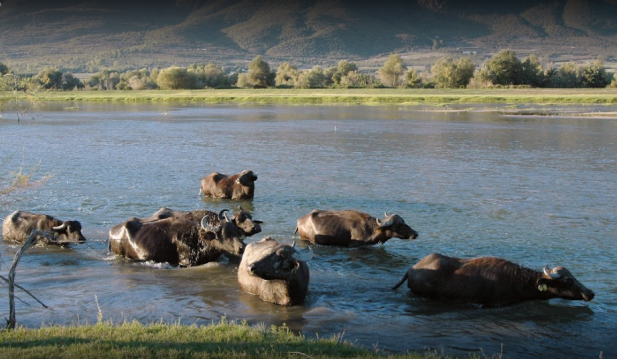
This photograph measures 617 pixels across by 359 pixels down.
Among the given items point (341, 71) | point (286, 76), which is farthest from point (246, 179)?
point (286, 76)

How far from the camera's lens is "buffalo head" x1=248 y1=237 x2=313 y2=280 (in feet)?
35.2

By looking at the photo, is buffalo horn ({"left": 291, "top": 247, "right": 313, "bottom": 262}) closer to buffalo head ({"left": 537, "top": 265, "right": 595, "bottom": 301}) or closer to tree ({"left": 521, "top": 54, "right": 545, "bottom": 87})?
buffalo head ({"left": 537, "top": 265, "right": 595, "bottom": 301})

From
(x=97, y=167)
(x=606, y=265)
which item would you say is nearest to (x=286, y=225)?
(x=606, y=265)

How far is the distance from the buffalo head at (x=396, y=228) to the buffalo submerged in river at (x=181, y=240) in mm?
2899

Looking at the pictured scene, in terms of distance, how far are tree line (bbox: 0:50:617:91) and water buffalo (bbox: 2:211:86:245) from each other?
77498 millimetres

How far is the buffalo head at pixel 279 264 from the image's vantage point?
10.7 metres

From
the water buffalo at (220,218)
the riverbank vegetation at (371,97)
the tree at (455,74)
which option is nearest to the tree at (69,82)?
the riverbank vegetation at (371,97)

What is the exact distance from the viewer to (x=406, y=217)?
17312 millimetres

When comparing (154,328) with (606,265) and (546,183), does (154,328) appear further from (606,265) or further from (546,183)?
(546,183)

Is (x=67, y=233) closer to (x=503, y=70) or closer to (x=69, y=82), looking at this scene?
(x=503, y=70)

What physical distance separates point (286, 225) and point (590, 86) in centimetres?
9262

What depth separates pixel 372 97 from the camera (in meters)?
A: 82.8

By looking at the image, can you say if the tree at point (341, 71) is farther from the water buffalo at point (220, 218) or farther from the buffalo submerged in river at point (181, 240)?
the buffalo submerged in river at point (181, 240)

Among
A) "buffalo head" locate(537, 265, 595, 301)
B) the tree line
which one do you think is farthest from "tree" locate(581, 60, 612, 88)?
"buffalo head" locate(537, 265, 595, 301)
